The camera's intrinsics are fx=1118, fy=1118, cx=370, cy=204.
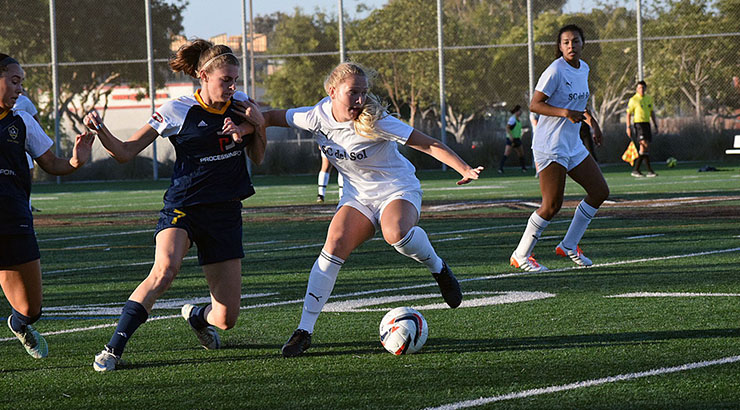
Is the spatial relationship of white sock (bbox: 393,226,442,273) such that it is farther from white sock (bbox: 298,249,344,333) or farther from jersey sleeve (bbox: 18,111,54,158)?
jersey sleeve (bbox: 18,111,54,158)

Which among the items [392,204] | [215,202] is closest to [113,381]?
→ [215,202]

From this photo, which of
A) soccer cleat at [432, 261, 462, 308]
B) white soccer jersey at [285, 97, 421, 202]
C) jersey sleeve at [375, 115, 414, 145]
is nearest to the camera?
jersey sleeve at [375, 115, 414, 145]

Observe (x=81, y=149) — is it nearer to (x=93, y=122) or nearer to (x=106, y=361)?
(x=93, y=122)

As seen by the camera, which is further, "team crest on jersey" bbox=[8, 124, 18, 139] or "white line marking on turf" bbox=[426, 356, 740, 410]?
"team crest on jersey" bbox=[8, 124, 18, 139]

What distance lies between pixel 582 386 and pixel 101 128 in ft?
9.22

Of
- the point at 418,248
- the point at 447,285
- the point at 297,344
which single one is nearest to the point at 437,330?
the point at 447,285

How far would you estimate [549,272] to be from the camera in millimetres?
9445

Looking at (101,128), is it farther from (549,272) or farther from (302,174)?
(302,174)

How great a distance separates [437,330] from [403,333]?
2.50ft

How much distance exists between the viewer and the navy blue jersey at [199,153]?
6148mm

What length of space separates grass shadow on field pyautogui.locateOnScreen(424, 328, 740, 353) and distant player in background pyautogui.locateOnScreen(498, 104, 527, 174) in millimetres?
24526

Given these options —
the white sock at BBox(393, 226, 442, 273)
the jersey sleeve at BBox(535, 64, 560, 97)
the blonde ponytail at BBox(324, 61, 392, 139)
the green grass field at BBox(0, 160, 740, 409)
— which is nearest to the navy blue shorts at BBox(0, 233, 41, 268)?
the green grass field at BBox(0, 160, 740, 409)

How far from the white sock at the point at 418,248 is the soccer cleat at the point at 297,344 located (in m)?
0.80

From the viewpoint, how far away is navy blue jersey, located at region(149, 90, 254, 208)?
6148mm
